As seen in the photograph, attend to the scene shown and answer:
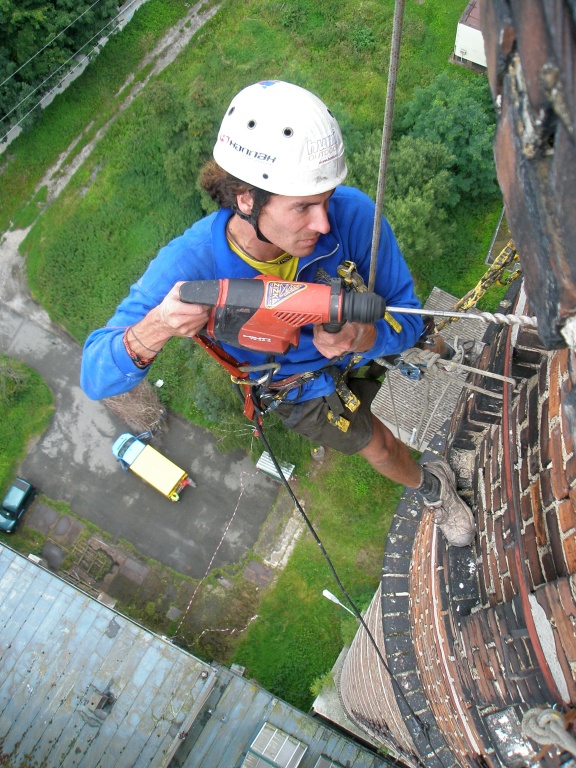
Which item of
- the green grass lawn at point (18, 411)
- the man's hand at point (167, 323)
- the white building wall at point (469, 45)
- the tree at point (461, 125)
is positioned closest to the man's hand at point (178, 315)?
the man's hand at point (167, 323)

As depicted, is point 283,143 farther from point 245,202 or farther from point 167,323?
point 167,323

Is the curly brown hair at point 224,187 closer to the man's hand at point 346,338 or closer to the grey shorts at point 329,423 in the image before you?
the man's hand at point 346,338

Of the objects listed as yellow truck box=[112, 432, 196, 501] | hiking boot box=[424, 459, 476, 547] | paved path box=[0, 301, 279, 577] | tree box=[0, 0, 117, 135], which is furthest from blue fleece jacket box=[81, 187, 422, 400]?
tree box=[0, 0, 117, 135]

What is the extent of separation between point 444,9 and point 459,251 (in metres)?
7.28

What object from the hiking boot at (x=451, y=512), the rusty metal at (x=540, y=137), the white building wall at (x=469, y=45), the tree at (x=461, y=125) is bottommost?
the hiking boot at (x=451, y=512)

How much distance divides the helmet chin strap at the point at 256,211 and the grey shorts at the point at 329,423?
1601mm

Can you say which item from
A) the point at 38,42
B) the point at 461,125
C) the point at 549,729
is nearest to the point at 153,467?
the point at 461,125

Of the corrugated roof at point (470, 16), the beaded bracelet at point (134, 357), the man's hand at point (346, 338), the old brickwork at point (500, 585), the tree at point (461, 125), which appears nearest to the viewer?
the old brickwork at point (500, 585)

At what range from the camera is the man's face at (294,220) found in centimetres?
333

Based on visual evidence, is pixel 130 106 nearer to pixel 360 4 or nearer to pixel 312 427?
pixel 360 4

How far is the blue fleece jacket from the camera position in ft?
11.9

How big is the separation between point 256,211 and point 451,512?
8.39 feet

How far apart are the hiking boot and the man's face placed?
222 cm

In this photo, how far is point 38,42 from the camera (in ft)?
50.1
